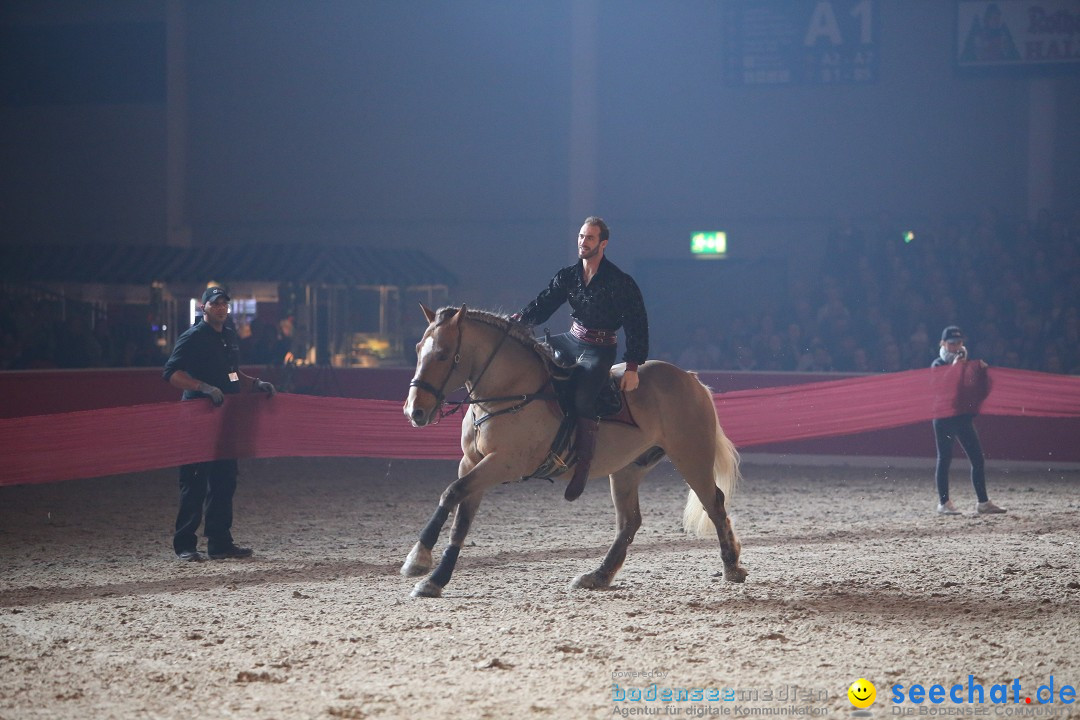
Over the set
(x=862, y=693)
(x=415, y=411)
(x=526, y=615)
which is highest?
(x=415, y=411)

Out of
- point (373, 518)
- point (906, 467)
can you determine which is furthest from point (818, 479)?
point (373, 518)

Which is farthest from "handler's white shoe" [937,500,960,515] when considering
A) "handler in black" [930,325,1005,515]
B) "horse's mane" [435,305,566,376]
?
"horse's mane" [435,305,566,376]

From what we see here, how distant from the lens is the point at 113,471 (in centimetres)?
850

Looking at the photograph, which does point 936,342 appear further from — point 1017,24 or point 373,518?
point 373,518

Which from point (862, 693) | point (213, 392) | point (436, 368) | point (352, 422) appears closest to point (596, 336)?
point (436, 368)

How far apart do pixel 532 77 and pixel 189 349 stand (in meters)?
14.0

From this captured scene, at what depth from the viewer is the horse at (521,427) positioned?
21.1ft

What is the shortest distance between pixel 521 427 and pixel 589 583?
1.05 meters

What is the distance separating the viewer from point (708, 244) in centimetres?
1970

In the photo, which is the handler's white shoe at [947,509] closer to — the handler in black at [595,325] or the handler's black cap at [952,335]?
the handler's black cap at [952,335]

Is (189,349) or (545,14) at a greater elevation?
(545,14)

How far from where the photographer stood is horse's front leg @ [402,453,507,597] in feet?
21.3

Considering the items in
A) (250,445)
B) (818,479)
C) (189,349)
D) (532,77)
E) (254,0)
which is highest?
(254,0)

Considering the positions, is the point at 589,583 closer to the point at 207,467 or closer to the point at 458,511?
the point at 458,511
